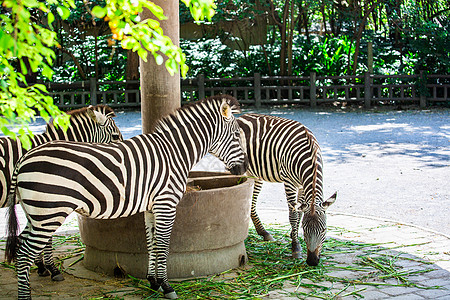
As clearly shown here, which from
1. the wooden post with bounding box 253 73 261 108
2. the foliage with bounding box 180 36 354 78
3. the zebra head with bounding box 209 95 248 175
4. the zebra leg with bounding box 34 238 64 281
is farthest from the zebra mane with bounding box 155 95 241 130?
the foliage with bounding box 180 36 354 78

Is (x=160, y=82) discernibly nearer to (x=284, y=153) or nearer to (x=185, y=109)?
(x=185, y=109)

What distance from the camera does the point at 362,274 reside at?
215 inches

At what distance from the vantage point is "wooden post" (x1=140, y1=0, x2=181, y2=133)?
235 inches

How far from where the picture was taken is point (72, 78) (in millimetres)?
22469

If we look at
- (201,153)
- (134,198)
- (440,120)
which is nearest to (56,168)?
(134,198)

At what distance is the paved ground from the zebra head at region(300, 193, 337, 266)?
337mm

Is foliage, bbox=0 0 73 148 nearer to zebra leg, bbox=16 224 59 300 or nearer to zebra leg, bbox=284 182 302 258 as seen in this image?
zebra leg, bbox=16 224 59 300

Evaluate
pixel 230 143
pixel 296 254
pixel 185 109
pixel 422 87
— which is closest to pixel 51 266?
pixel 185 109

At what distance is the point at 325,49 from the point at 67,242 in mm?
16887

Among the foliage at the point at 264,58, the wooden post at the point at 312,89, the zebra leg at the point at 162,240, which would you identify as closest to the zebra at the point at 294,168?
the zebra leg at the point at 162,240

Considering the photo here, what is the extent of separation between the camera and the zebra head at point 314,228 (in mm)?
5516

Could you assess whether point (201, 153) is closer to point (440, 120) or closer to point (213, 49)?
point (440, 120)

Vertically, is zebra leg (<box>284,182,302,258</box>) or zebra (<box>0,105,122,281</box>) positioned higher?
zebra (<box>0,105,122,281</box>)

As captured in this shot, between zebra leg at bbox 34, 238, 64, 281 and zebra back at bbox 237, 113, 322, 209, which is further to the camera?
zebra back at bbox 237, 113, 322, 209
